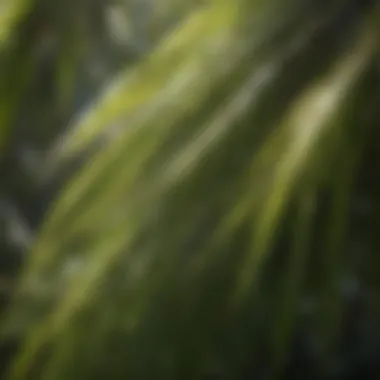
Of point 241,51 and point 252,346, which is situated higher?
point 241,51

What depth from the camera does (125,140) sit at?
2.54 ft

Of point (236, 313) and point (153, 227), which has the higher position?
point (153, 227)

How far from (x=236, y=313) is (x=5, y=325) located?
0.22m

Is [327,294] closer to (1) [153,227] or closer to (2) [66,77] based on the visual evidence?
(1) [153,227]

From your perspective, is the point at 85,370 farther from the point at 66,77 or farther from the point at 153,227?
the point at 66,77

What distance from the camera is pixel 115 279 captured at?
2.52ft

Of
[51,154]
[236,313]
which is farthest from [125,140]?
[236,313]

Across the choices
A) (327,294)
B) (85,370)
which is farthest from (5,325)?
(327,294)

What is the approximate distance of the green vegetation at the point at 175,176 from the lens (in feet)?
2.52

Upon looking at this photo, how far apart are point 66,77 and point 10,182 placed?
114 millimetres

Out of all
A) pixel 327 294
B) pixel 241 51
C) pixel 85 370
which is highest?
pixel 241 51

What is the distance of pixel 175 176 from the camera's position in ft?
2.52

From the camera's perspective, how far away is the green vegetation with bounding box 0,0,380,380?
2.52 ft

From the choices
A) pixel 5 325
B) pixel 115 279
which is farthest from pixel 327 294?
pixel 5 325
